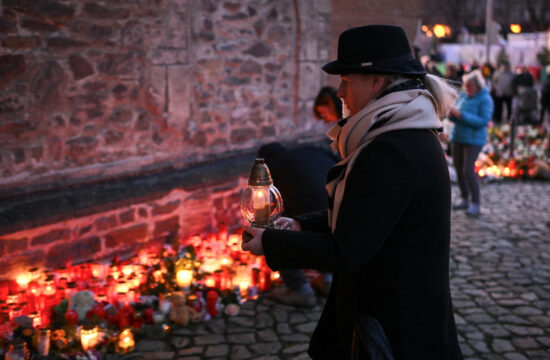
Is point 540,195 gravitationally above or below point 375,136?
below

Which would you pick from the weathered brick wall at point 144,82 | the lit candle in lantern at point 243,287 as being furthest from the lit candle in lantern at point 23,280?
the lit candle in lantern at point 243,287

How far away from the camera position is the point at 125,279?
5.07 metres

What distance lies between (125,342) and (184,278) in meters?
1.01

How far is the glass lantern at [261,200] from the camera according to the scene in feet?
8.02

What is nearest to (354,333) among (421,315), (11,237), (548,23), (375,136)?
(421,315)

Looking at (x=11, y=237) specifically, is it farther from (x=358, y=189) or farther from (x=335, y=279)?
(x=358, y=189)

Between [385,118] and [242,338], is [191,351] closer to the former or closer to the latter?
[242,338]

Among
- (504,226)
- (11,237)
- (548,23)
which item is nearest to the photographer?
(11,237)

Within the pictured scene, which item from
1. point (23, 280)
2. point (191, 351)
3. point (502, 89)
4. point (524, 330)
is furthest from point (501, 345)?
point (502, 89)

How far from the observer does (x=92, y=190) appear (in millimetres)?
5477

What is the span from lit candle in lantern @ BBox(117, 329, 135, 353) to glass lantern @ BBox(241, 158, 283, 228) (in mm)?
2286

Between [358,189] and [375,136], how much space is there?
208mm

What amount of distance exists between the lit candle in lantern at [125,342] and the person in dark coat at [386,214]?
2.45 metres

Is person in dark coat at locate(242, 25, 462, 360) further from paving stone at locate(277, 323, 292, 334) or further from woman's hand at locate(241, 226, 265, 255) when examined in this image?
paving stone at locate(277, 323, 292, 334)
